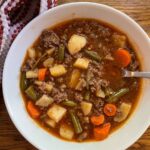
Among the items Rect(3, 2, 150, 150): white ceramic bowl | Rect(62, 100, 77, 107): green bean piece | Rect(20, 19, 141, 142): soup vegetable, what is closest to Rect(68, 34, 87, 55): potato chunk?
Rect(20, 19, 141, 142): soup vegetable

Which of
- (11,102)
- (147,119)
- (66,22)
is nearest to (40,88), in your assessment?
(11,102)

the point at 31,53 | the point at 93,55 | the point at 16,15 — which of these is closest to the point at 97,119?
the point at 93,55

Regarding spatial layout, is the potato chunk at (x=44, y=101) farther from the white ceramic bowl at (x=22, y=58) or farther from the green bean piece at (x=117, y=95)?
the green bean piece at (x=117, y=95)

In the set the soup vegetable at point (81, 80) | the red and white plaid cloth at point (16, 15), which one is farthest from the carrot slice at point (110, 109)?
the red and white plaid cloth at point (16, 15)

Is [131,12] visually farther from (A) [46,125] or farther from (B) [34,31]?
(A) [46,125]

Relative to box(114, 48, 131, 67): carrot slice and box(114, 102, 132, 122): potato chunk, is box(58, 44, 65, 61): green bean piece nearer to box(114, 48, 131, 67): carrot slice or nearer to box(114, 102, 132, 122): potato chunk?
box(114, 48, 131, 67): carrot slice

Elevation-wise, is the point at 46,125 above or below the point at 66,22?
below
